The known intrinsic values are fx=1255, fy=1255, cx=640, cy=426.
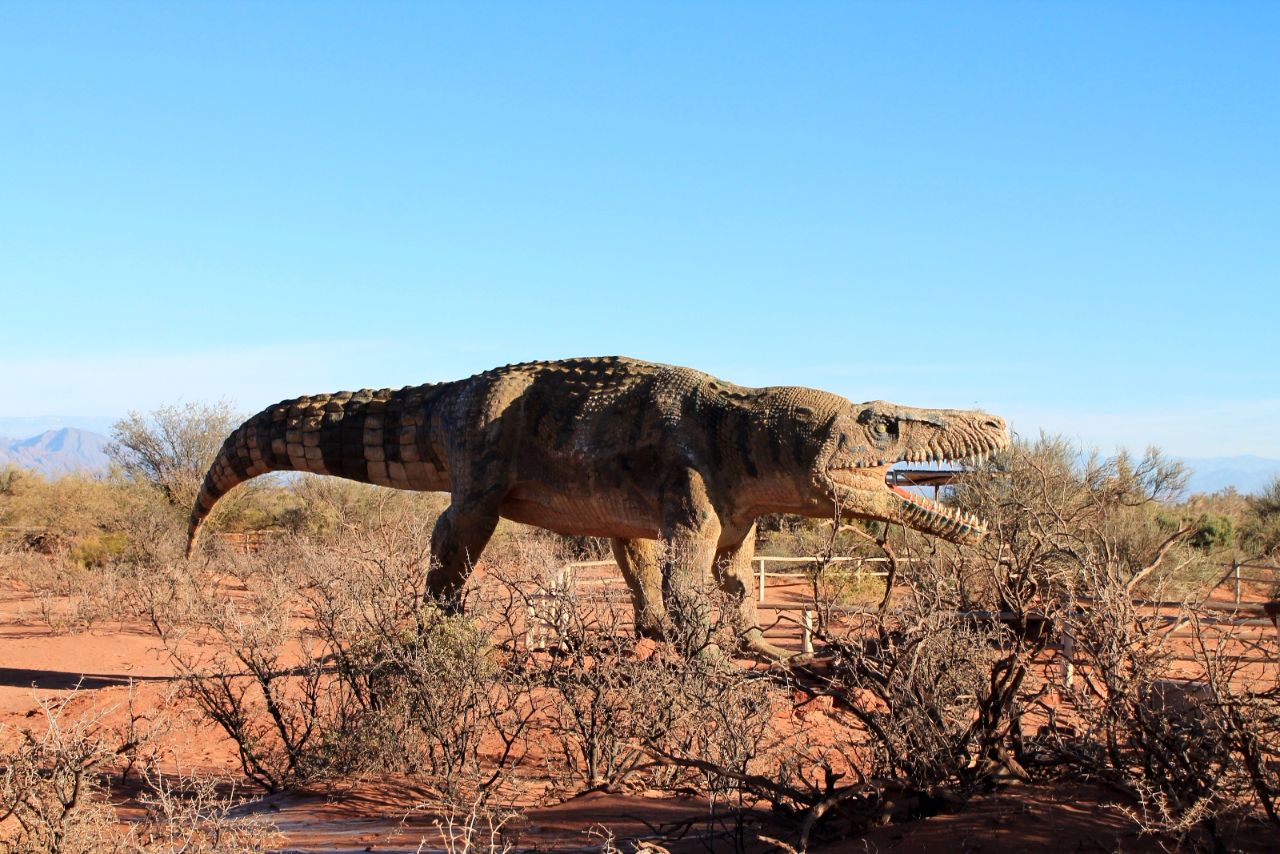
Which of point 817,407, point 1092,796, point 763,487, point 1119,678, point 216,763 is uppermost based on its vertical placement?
point 817,407

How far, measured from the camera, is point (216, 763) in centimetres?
862

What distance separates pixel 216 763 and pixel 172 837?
403 centimetres

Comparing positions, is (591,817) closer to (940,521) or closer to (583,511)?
(583,511)

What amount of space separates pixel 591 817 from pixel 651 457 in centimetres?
363

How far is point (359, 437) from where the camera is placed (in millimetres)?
10891

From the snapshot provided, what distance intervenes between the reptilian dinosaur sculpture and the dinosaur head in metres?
0.01

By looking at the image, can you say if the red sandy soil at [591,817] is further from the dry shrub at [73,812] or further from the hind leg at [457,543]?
the hind leg at [457,543]

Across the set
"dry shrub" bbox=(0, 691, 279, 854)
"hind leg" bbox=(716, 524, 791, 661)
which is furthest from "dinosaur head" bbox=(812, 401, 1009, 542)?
"dry shrub" bbox=(0, 691, 279, 854)

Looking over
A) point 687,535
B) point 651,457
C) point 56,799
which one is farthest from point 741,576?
point 56,799

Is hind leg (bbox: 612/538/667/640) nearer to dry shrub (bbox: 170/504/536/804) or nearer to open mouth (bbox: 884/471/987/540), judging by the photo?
dry shrub (bbox: 170/504/536/804)

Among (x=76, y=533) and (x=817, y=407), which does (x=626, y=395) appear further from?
(x=76, y=533)

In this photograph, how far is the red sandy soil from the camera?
4625mm

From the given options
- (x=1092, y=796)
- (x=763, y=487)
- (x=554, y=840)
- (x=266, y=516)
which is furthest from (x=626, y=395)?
(x=266, y=516)

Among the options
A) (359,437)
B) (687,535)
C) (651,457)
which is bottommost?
(687,535)
